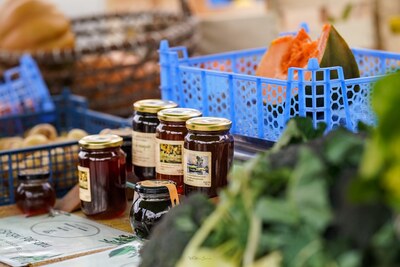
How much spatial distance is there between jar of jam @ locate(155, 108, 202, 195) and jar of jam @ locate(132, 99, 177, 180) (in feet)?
0.28

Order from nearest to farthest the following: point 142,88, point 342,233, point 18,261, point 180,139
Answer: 1. point 342,233
2. point 18,261
3. point 180,139
4. point 142,88

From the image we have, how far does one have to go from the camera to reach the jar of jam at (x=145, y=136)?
155 cm

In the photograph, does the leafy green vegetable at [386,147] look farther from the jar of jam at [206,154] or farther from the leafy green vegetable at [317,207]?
the jar of jam at [206,154]

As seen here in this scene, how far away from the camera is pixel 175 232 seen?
38.1 inches

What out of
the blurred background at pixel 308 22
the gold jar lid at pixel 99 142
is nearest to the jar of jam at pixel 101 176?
the gold jar lid at pixel 99 142

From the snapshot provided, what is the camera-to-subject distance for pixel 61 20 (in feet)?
9.11

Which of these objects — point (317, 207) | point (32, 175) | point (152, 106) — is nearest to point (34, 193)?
point (32, 175)

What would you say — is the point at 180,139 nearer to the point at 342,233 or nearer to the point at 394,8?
the point at 342,233

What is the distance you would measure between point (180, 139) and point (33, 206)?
38 centimetres

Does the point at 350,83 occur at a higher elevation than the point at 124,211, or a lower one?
higher

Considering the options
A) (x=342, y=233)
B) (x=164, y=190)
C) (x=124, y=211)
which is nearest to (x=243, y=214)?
(x=342, y=233)

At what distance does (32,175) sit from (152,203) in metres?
0.39

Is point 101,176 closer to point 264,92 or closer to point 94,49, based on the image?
point 264,92

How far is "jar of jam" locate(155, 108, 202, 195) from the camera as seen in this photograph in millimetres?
1445
